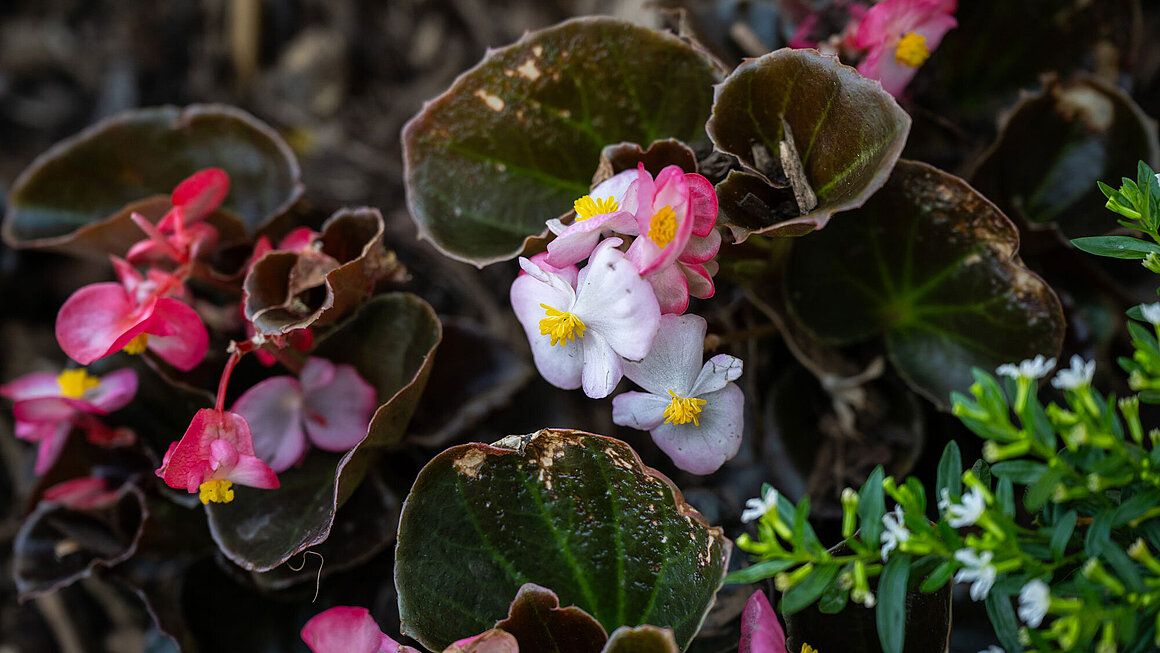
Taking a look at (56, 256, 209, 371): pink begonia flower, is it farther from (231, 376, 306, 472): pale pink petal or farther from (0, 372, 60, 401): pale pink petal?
(0, 372, 60, 401): pale pink petal

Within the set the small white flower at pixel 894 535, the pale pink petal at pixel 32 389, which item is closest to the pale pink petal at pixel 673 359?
the small white flower at pixel 894 535

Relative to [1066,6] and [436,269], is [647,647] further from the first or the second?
[1066,6]

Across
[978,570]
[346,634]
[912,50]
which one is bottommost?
[346,634]

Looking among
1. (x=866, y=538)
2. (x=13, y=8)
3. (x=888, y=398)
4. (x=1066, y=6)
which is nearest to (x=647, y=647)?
(x=866, y=538)

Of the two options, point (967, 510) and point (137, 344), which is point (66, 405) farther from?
point (967, 510)

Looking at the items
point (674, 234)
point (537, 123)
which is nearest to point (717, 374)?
point (674, 234)

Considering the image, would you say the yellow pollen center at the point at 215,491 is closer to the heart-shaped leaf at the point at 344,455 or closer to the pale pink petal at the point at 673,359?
the heart-shaped leaf at the point at 344,455
